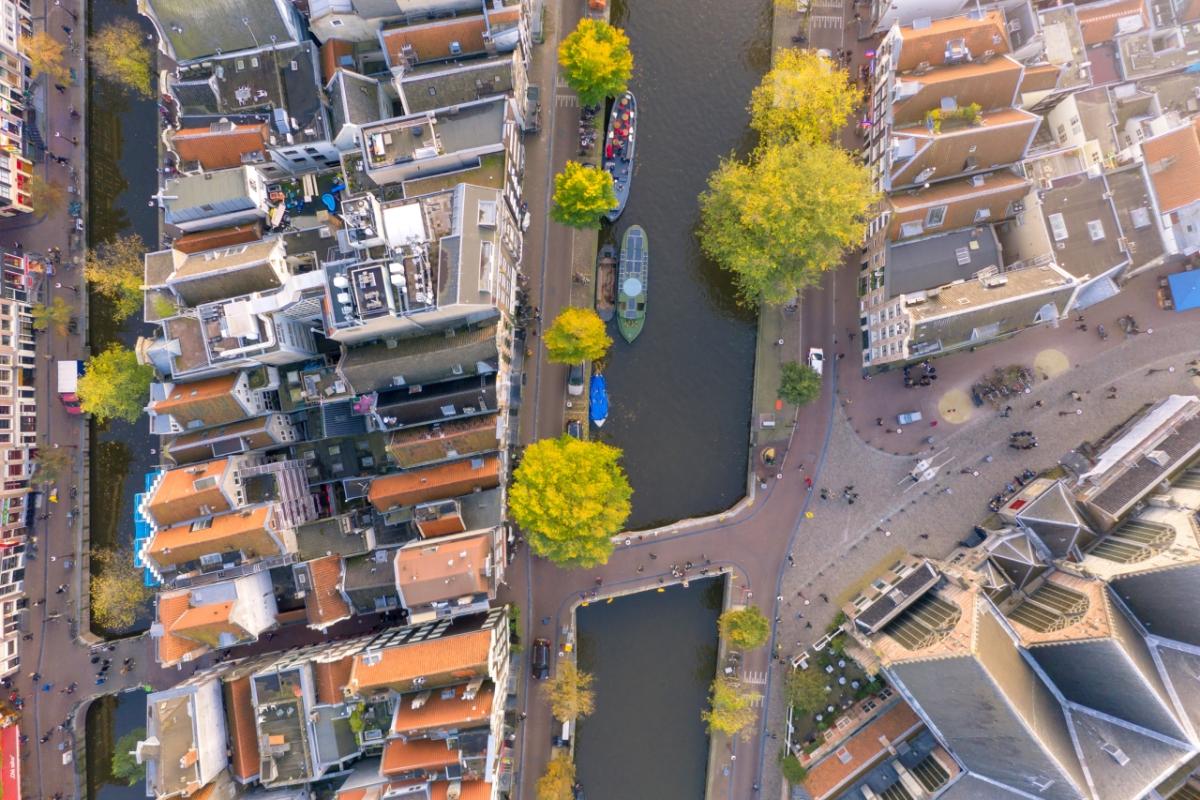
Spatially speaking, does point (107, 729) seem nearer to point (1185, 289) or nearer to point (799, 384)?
point (799, 384)

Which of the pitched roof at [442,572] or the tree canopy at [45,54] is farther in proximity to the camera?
the tree canopy at [45,54]

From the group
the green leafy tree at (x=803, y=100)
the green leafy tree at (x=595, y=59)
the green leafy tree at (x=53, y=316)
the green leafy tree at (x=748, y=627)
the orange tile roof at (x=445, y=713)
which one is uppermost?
the green leafy tree at (x=595, y=59)

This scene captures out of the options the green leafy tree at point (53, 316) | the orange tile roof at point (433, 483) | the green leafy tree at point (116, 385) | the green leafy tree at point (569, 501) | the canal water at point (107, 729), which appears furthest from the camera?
the canal water at point (107, 729)

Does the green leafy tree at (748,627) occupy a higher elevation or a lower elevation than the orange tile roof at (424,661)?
lower

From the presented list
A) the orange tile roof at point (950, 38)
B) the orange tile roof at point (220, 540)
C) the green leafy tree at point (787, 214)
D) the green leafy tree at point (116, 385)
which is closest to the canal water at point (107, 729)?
the orange tile roof at point (220, 540)

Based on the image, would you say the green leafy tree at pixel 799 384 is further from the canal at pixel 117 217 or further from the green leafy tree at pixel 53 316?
the green leafy tree at pixel 53 316

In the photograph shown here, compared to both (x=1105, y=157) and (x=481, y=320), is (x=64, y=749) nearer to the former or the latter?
(x=481, y=320)

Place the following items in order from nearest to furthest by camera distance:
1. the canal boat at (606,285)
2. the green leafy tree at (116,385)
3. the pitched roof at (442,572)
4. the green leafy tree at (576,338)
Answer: the pitched roof at (442,572) < the green leafy tree at (576,338) < the green leafy tree at (116,385) < the canal boat at (606,285)
